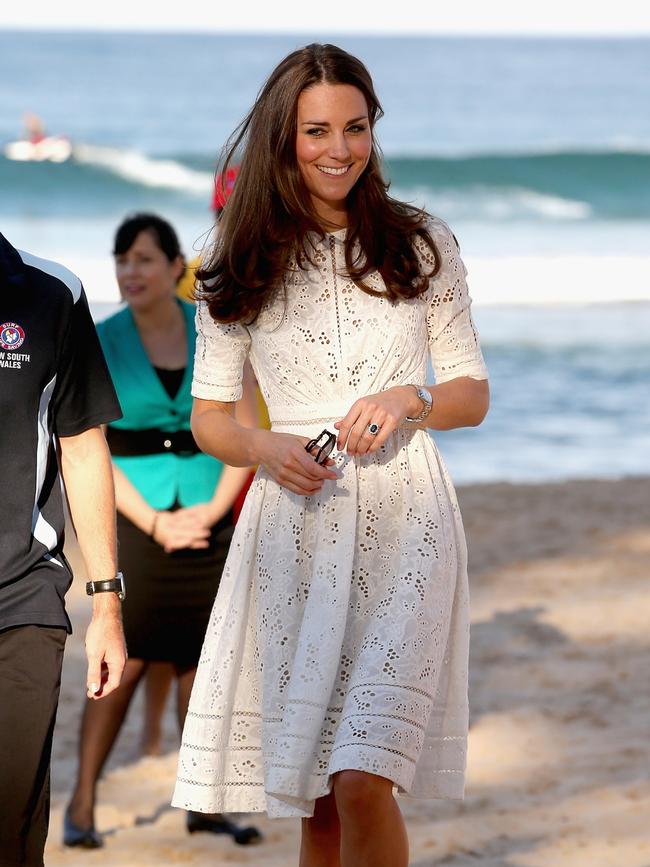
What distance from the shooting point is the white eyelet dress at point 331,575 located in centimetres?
338

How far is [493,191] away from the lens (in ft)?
103

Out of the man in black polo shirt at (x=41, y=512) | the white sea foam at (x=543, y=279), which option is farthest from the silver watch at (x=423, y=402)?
the white sea foam at (x=543, y=279)

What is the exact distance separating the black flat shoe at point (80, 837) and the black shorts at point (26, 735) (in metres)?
2.04

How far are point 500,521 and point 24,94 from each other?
4305 cm

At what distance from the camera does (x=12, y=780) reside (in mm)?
3057

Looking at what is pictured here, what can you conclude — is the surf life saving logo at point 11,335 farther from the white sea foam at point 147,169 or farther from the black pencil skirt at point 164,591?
the white sea foam at point 147,169

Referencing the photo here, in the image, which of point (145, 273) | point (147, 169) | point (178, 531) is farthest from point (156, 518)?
point (147, 169)

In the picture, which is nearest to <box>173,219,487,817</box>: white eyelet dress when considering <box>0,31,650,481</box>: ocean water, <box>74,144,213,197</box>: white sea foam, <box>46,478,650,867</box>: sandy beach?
<box>0,31,650,481</box>: ocean water

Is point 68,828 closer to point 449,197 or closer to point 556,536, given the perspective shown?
point 556,536

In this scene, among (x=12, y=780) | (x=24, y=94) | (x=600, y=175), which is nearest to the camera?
(x=12, y=780)

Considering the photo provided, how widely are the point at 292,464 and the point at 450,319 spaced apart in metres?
0.56

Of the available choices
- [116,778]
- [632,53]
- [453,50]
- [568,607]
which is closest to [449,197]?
[568,607]

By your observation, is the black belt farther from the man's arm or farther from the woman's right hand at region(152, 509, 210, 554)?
the man's arm

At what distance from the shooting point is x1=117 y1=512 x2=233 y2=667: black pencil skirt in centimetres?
518
